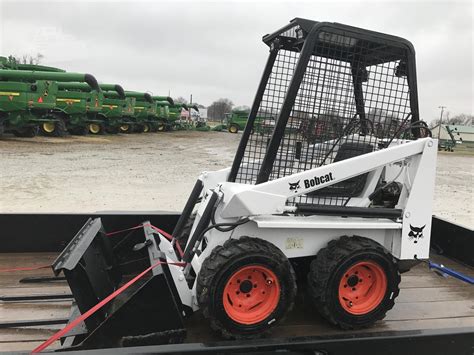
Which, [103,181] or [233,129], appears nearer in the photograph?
Answer: [103,181]

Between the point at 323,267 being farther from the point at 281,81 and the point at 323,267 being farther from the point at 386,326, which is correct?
the point at 281,81

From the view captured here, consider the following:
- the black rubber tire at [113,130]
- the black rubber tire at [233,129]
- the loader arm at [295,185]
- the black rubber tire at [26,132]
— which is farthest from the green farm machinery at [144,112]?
the loader arm at [295,185]

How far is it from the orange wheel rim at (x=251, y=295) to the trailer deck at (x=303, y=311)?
0.18 m

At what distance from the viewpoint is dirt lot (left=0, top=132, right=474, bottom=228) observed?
720 centimetres

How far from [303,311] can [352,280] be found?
0.43 metres

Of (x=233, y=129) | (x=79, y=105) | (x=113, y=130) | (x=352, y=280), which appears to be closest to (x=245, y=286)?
(x=352, y=280)

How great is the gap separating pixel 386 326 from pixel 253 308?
877mm

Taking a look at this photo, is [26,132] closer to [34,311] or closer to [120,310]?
[34,311]

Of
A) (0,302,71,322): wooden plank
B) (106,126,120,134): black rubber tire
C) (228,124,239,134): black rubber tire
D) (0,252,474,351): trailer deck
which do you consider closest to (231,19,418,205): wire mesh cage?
(0,252,474,351): trailer deck

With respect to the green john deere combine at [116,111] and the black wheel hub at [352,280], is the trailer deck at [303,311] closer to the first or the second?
the black wheel hub at [352,280]

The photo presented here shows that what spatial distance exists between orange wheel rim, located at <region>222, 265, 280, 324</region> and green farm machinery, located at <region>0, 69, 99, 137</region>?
13.4 meters

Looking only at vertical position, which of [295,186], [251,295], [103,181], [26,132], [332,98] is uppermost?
[332,98]

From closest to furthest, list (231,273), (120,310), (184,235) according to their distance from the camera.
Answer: (120,310) < (231,273) < (184,235)

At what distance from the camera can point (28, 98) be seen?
16.1 meters
